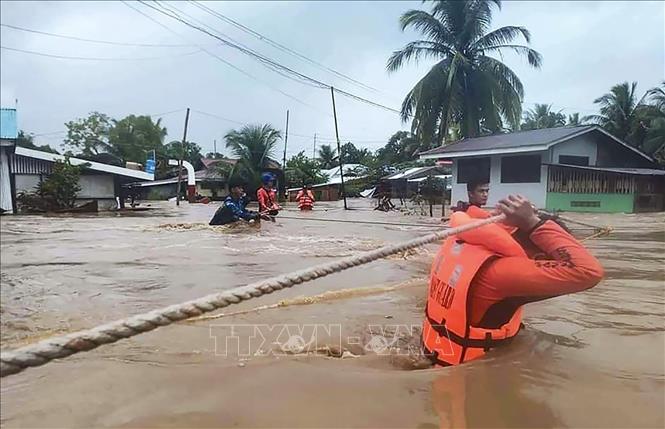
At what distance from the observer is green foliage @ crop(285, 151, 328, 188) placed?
42.8 metres

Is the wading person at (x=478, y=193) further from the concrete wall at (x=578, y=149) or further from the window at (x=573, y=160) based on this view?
the window at (x=573, y=160)

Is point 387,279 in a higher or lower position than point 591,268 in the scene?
lower

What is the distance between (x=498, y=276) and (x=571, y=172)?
1784 cm

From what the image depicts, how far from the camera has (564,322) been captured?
4.64 m

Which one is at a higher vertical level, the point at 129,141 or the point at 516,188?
the point at 129,141

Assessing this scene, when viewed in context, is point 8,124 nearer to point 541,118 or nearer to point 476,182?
point 476,182

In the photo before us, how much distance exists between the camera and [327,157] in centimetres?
5400

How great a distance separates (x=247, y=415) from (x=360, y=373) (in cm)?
85

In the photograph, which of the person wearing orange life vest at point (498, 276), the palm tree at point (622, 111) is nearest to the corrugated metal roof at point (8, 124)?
the person wearing orange life vest at point (498, 276)

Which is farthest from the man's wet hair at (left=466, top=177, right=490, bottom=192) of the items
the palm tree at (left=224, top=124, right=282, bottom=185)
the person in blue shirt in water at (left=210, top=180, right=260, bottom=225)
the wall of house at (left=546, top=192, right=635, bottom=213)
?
the palm tree at (left=224, top=124, right=282, bottom=185)

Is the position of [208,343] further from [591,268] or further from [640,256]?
[640,256]

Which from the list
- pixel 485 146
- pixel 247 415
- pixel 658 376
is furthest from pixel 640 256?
pixel 485 146

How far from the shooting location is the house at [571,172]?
741 inches

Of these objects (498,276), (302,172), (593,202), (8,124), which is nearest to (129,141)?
(8,124)
